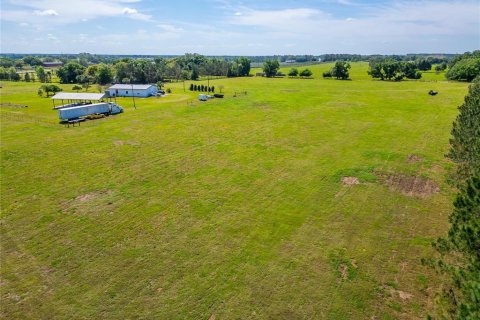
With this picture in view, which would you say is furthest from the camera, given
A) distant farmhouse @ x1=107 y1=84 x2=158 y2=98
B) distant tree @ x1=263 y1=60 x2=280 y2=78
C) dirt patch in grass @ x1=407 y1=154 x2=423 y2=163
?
distant tree @ x1=263 y1=60 x2=280 y2=78

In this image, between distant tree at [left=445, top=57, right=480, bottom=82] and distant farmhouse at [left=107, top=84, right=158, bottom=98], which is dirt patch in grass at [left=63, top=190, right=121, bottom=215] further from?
distant tree at [left=445, top=57, right=480, bottom=82]

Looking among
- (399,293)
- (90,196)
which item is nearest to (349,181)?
(399,293)

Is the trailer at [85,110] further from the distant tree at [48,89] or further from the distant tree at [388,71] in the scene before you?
the distant tree at [388,71]

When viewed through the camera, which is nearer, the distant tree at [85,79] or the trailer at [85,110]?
the trailer at [85,110]

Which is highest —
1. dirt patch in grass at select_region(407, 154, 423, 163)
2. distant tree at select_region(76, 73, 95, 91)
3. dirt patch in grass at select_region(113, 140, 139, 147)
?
distant tree at select_region(76, 73, 95, 91)

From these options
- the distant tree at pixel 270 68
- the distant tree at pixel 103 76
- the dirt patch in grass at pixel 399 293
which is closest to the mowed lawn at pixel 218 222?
the dirt patch in grass at pixel 399 293

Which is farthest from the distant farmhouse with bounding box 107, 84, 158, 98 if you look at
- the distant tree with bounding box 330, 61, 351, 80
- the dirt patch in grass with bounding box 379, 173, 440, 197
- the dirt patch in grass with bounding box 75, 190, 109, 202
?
the distant tree with bounding box 330, 61, 351, 80
